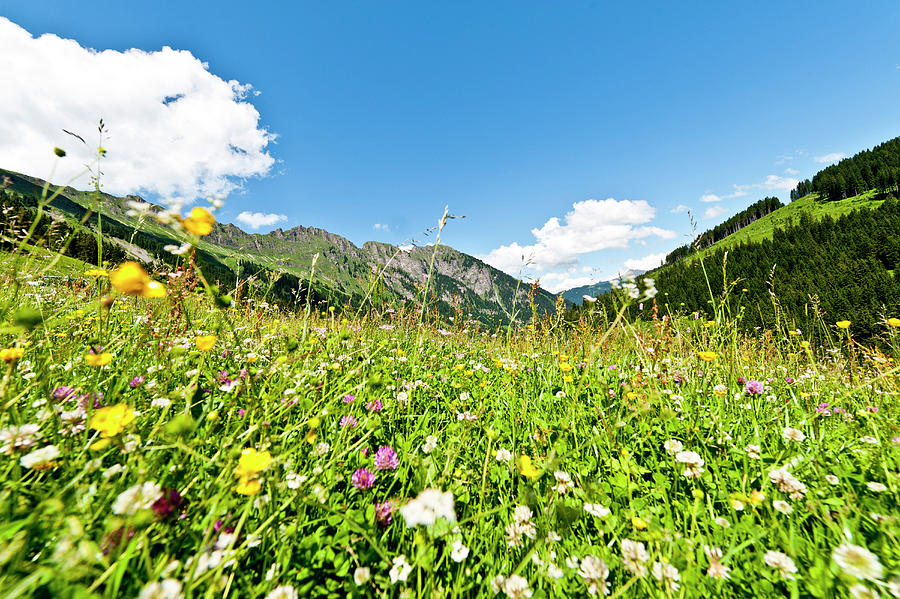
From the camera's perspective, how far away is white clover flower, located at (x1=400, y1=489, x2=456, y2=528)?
107 centimetres

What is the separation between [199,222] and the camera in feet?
4.58

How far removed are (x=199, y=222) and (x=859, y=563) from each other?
2911 mm

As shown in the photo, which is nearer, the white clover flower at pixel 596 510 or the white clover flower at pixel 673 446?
the white clover flower at pixel 596 510

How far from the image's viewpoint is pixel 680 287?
74312 mm

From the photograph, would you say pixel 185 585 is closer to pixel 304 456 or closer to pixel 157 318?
pixel 304 456

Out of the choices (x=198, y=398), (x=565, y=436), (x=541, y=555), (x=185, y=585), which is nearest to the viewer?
(x=185, y=585)

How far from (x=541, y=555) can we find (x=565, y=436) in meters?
1.19

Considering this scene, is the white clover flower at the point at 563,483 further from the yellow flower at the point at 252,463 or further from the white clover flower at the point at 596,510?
the yellow flower at the point at 252,463

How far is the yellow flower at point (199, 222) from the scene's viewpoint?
133 centimetres

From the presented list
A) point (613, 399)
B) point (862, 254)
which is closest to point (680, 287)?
point (862, 254)

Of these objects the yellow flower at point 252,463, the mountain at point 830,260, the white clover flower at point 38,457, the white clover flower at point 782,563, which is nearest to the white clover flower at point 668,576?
the white clover flower at point 782,563

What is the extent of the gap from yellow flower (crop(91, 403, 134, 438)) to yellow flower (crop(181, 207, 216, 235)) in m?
0.81

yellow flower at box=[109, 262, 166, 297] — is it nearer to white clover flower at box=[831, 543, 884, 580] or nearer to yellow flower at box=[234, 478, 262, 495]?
yellow flower at box=[234, 478, 262, 495]

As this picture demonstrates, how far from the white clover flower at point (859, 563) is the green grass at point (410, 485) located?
3 cm
